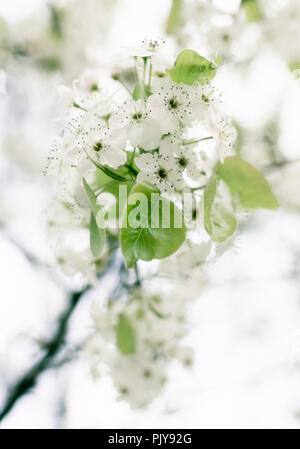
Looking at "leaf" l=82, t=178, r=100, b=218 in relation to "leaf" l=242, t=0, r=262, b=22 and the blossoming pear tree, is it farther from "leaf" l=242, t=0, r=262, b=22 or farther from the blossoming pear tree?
"leaf" l=242, t=0, r=262, b=22

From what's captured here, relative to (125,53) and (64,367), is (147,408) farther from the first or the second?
(125,53)

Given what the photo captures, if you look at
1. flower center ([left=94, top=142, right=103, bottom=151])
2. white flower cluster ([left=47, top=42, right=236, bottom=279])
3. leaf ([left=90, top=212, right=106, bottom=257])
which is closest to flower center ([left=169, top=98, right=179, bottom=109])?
white flower cluster ([left=47, top=42, right=236, bottom=279])

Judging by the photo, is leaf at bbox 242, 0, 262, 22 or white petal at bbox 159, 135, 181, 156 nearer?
white petal at bbox 159, 135, 181, 156

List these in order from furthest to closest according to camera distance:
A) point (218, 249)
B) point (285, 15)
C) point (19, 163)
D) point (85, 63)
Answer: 1. point (19, 163)
2. point (85, 63)
3. point (285, 15)
4. point (218, 249)

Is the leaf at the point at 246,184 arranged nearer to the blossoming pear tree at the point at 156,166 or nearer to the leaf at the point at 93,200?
the blossoming pear tree at the point at 156,166

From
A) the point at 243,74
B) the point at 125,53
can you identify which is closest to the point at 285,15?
the point at 243,74

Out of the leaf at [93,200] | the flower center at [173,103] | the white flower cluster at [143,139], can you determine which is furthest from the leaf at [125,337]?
the flower center at [173,103]

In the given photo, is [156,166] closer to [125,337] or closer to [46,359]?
[125,337]
